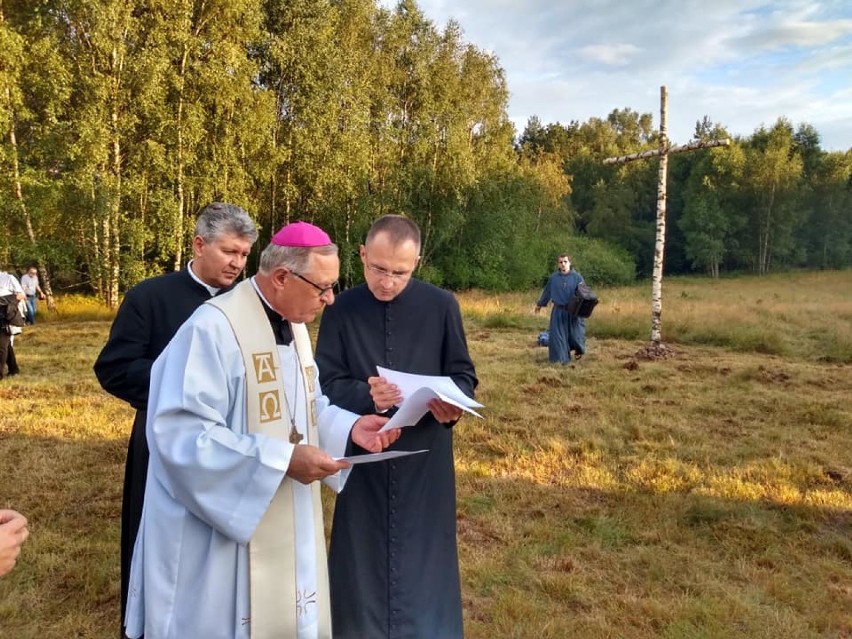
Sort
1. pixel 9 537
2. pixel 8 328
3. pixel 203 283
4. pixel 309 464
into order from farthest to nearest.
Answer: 1. pixel 8 328
2. pixel 203 283
3. pixel 309 464
4. pixel 9 537

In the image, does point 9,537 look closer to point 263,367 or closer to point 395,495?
point 263,367

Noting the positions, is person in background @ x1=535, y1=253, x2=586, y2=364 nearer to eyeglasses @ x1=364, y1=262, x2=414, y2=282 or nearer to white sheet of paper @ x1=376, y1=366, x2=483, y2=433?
eyeglasses @ x1=364, y1=262, x2=414, y2=282

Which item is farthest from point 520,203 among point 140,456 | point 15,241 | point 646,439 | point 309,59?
point 140,456

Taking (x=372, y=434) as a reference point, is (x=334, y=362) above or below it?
above

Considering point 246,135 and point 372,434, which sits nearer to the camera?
point 372,434

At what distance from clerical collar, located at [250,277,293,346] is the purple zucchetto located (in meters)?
0.18

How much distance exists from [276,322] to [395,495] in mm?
989

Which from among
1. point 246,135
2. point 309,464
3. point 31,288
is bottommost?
point 31,288

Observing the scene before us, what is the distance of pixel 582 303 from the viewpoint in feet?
35.7

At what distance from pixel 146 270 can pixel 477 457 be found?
1397 centimetres

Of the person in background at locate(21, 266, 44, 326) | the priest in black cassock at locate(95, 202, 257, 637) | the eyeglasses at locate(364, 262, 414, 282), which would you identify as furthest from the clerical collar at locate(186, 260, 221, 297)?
the person in background at locate(21, 266, 44, 326)

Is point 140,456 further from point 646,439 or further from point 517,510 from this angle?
point 646,439

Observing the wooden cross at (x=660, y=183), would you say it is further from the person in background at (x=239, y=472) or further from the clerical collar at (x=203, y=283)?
the person in background at (x=239, y=472)

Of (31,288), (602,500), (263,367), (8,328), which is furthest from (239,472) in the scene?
(31,288)
